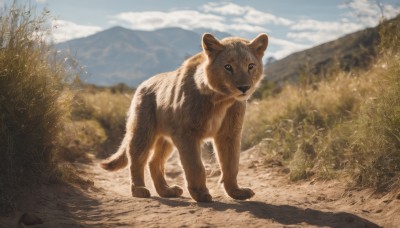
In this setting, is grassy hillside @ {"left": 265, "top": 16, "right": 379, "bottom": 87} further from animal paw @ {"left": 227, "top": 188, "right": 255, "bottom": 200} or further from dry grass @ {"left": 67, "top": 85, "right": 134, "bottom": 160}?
dry grass @ {"left": 67, "top": 85, "right": 134, "bottom": 160}

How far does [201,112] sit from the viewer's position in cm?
580

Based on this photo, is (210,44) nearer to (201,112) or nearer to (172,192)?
(201,112)

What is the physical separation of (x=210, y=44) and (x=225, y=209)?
2.05 metres

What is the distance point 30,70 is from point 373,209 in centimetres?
458

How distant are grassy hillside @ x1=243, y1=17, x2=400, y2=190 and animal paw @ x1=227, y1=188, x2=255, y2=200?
1.47 metres

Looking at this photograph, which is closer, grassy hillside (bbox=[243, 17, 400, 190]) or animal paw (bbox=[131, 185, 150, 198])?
grassy hillside (bbox=[243, 17, 400, 190])

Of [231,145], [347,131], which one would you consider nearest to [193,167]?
[231,145]

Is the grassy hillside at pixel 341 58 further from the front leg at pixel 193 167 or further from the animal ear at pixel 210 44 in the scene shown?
the front leg at pixel 193 167

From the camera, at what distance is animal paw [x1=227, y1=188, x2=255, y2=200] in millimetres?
6055

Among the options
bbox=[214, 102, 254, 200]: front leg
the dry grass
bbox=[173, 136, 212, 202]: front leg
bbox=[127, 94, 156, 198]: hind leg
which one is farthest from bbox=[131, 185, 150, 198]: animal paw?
the dry grass

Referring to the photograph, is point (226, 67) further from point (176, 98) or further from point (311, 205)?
point (311, 205)

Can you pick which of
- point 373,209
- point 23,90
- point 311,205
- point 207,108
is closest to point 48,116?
point 23,90

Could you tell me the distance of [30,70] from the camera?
6.12m

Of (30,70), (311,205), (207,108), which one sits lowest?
(311,205)
